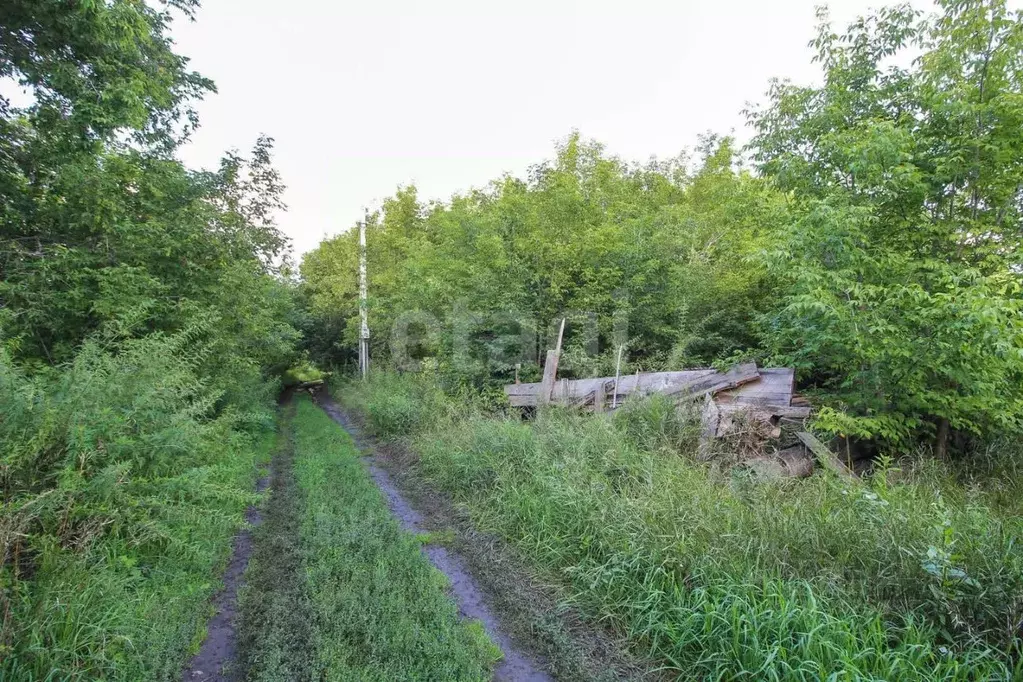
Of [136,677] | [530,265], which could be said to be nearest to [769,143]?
[530,265]

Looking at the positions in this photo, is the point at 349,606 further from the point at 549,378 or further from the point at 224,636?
the point at 549,378

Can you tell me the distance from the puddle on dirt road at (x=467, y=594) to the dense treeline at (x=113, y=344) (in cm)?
178

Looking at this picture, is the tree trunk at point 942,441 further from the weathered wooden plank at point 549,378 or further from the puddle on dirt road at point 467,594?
the puddle on dirt road at point 467,594

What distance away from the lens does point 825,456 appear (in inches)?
208

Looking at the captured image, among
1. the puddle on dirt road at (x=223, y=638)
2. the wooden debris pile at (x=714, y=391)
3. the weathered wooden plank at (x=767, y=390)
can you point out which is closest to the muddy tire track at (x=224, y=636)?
the puddle on dirt road at (x=223, y=638)

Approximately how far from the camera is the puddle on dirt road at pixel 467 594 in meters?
2.99

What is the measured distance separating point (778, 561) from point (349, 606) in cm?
303

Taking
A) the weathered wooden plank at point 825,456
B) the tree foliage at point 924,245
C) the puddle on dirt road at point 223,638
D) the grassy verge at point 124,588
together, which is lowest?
the puddle on dirt road at point 223,638

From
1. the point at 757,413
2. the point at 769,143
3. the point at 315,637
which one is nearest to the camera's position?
the point at 315,637

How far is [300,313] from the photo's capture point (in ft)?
71.9

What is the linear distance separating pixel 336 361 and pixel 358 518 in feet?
67.6

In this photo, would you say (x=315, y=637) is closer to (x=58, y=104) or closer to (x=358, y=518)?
(x=358, y=518)

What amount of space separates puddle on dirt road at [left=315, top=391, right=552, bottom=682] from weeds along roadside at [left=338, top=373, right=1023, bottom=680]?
2.02ft

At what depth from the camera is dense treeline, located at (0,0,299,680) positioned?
3062 millimetres
